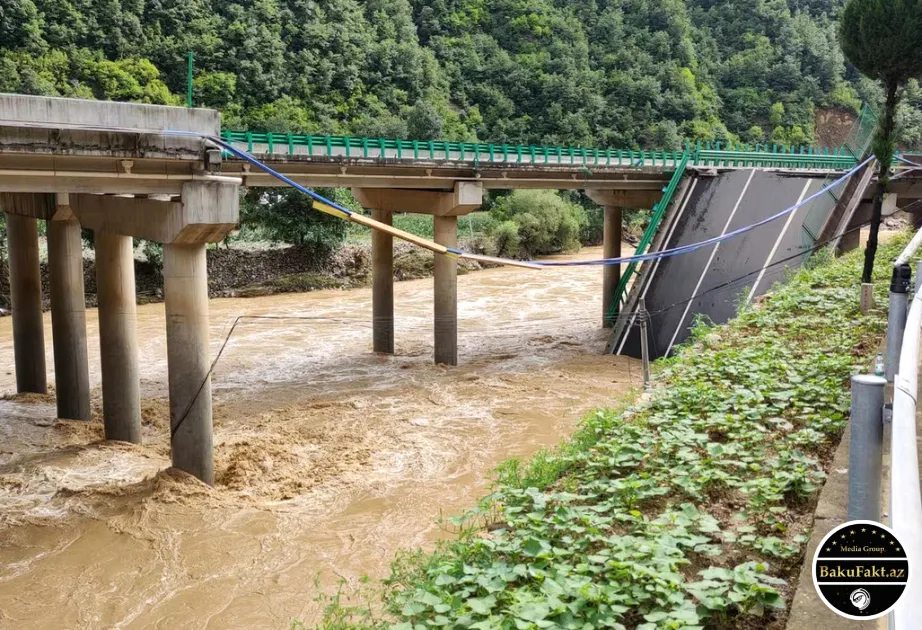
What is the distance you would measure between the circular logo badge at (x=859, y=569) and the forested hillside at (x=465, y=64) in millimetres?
46065

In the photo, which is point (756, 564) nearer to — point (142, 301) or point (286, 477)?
point (286, 477)

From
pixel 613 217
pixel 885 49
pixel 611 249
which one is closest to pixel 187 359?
pixel 885 49

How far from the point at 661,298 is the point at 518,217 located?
79.8 feet

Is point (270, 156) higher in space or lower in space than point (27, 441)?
higher

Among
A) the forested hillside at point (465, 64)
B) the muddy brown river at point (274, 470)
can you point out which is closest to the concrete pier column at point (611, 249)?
the muddy brown river at point (274, 470)

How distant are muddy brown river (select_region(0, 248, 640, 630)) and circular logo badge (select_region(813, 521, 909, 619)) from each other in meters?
6.27

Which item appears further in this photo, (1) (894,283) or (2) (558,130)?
(2) (558,130)

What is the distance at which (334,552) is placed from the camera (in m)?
11.0

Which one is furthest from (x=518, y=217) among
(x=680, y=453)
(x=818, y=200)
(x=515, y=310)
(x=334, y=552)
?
(x=680, y=453)

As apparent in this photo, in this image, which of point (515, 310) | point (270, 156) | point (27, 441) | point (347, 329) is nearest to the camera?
point (27, 441)

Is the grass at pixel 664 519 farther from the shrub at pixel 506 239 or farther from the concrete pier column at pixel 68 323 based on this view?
the shrub at pixel 506 239

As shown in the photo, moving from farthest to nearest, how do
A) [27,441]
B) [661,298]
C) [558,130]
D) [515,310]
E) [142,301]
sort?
[558,130], [142,301], [515,310], [661,298], [27,441]

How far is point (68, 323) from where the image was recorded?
18031 mm

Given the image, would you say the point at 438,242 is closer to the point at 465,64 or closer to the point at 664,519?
the point at 664,519
